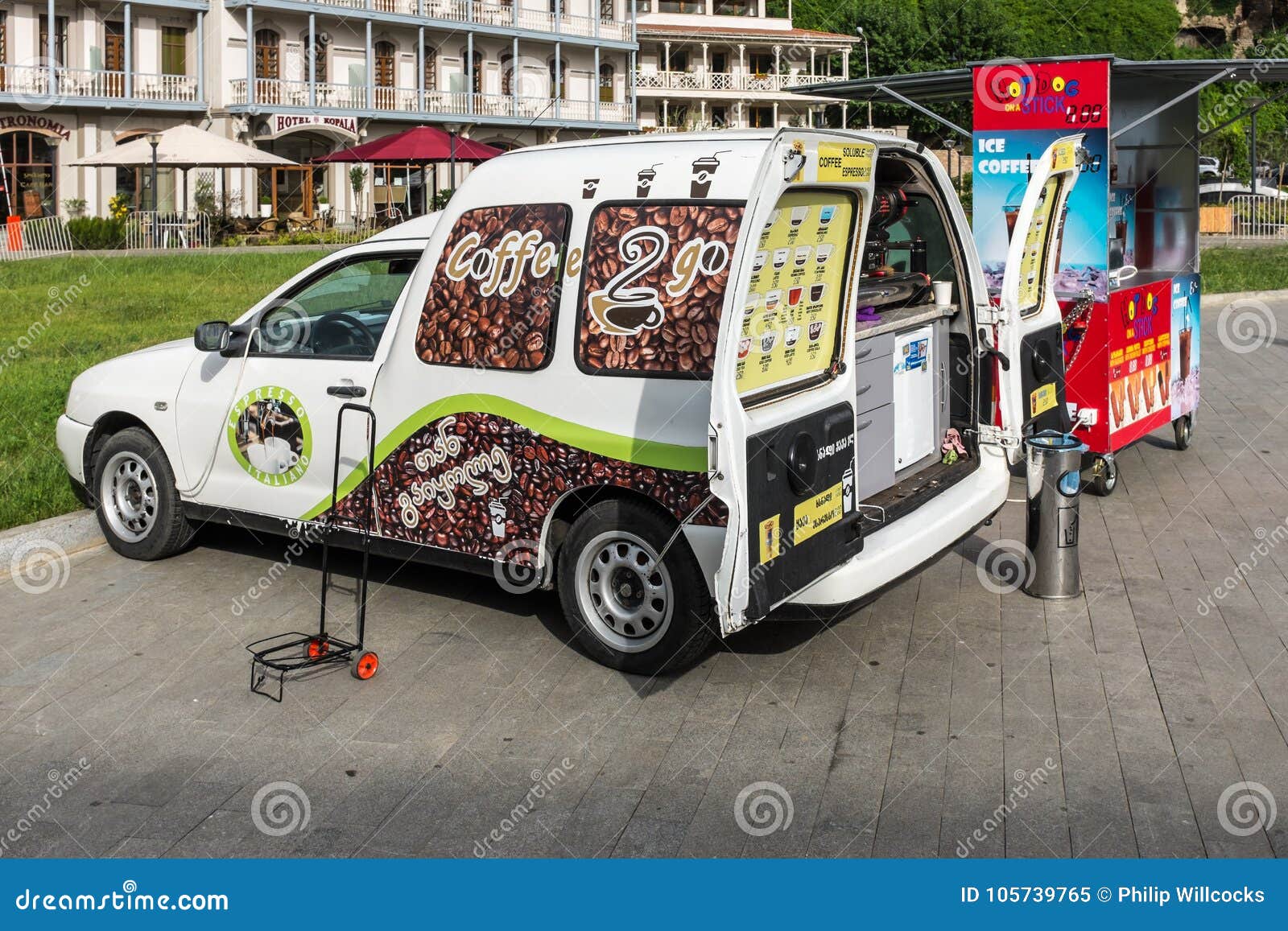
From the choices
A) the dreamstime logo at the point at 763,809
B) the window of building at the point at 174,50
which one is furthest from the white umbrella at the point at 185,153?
the dreamstime logo at the point at 763,809

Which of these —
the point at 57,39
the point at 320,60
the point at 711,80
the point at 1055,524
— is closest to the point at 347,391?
the point at 1055,524

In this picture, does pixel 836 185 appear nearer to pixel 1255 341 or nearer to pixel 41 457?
pixel 41 457

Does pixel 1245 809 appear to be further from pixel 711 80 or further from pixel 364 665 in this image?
pixel 711 80

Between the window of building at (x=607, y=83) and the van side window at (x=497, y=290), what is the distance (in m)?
56.1

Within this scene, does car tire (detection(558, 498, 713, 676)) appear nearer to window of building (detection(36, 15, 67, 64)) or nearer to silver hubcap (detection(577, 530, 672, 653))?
silver hubcap (detection(577, 530, 672, 653))

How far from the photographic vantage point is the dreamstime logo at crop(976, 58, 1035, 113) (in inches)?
388

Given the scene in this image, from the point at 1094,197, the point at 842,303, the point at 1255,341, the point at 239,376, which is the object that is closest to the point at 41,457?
the point at 239,376

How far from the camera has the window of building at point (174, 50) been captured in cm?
4491

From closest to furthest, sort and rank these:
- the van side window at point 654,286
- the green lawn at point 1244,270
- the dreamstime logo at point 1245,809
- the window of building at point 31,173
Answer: the dreamstime logo at point 1245,809
the van side window at point 654,286
the green lawn at point 1244,270
the window of building at point 31,173

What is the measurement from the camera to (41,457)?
9.71 meters

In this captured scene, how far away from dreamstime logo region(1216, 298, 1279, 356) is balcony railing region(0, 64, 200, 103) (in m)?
34.1

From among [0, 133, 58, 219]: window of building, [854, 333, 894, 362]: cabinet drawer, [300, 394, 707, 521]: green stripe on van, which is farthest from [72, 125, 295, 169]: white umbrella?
[854, 333, 894, 362]: cabinet drawer

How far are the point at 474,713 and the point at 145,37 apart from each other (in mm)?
43566

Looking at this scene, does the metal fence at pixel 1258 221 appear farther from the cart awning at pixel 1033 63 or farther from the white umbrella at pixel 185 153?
the white umbrella at pixel 185 153
